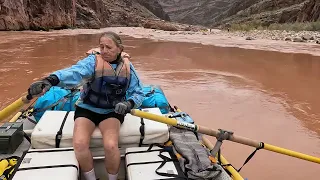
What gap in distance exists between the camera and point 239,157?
3650 millimetres

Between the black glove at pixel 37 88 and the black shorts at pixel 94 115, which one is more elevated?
the black glove at pixel 37 88

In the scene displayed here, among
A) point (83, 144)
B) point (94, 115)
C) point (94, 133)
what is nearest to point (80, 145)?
point (83, 144)

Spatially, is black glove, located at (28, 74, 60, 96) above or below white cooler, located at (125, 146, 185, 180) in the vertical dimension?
above

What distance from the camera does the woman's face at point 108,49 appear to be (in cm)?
275

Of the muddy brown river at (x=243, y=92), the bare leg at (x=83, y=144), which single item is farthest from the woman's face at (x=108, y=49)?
the muddy brown river at (x=243, y=92)

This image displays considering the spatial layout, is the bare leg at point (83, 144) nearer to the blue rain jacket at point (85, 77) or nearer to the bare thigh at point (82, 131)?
the bare thigh at point (82, 131)

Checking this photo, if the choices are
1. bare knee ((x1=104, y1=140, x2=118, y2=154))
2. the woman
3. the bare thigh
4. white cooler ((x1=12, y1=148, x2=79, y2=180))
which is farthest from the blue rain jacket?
white cooler ((x1=12, y1=148, x2=79, y2=180))

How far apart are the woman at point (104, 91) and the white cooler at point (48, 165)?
0.14 meters

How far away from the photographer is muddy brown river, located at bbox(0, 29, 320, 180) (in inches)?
147

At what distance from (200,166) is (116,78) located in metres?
1.04

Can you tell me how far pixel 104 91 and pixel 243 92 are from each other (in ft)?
13.8

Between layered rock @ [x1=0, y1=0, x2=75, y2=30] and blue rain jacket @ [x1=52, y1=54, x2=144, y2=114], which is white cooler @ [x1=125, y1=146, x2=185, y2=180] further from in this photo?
layered rock @ [x1=0, y1=0, x2=75, y2=30]

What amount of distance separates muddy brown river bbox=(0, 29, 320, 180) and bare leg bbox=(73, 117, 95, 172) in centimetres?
168

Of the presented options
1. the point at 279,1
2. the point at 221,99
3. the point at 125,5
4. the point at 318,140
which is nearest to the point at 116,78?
the point at 318,140
